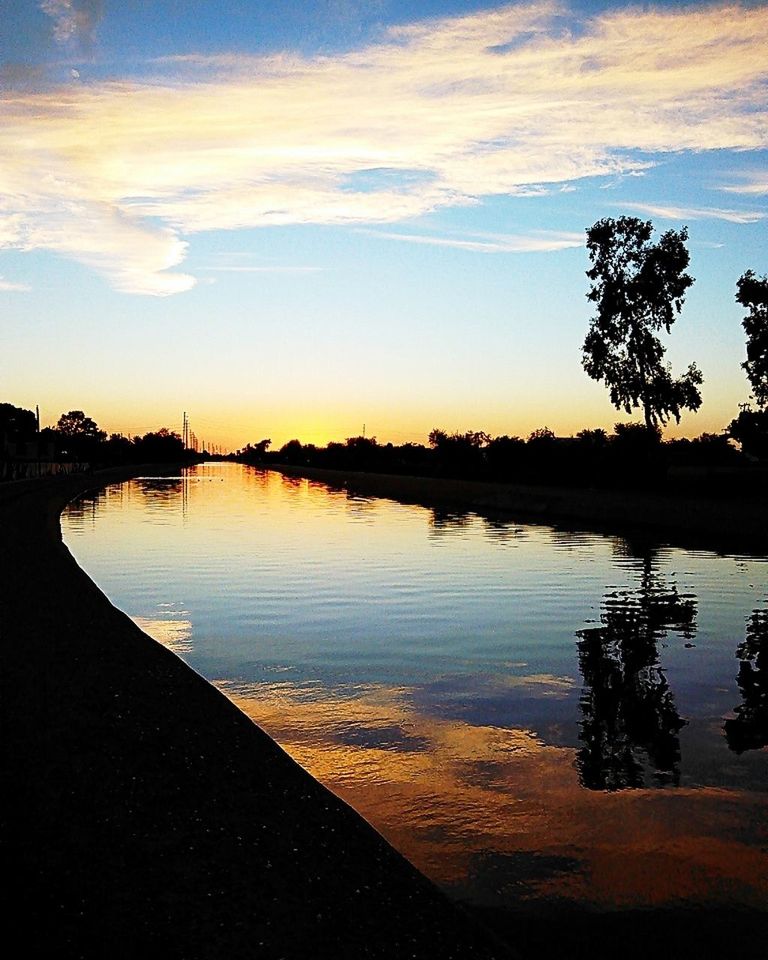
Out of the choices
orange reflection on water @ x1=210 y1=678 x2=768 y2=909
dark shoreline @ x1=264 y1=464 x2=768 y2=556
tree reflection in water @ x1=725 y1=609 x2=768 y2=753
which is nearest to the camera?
orange reflection on water @ x1=210 y1=678 x2=768 y2=909

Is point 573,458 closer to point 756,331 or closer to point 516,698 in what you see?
point 756,331

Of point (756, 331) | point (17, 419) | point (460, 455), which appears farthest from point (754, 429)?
point (17, 419)

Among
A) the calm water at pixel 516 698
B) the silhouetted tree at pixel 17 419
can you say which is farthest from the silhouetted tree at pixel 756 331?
the silhouetted tree at pixel 17 419

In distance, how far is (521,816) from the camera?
240 inches

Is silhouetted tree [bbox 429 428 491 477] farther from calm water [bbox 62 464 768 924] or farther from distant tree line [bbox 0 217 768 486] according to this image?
calm water [bbox 62 464 768 924]

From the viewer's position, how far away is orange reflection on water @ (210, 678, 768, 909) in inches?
204

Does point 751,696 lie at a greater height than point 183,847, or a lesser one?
lesser

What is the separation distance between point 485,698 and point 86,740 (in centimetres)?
363

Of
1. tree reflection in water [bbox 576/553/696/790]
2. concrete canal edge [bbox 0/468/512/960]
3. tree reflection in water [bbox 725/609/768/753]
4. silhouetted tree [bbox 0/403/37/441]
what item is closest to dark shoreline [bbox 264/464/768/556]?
tree reflection in water [bbox 576/553/696/790]

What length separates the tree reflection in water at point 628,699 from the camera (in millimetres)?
7043

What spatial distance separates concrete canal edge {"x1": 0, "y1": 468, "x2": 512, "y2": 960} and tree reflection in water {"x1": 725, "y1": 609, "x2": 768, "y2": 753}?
3444 millimetres

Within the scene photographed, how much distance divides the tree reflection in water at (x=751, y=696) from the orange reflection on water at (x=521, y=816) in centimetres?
132

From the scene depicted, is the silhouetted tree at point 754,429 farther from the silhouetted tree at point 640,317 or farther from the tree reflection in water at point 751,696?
the tree reflection in water at point 751,696

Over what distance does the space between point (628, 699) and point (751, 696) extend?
108 centimetres
